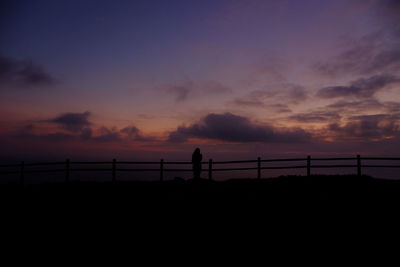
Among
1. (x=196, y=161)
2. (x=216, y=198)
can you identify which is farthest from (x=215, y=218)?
(x=196, y=161)

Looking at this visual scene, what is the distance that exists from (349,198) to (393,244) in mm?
4893

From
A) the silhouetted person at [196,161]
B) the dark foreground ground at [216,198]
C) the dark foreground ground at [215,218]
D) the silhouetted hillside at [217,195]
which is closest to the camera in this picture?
the dark foreground ground at [215,218]

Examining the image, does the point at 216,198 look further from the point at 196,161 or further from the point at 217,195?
the point at 196,161

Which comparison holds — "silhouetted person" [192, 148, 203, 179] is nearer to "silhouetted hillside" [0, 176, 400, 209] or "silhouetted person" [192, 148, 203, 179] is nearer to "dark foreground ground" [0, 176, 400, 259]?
"silhouetted hillside" [0, 176, 400, 209]

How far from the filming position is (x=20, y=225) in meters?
10.5

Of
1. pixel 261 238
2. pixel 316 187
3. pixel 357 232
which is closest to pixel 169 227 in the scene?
pixel 261 238

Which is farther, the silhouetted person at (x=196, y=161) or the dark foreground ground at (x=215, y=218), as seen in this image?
the silhouetted person at (x=196, y=161)

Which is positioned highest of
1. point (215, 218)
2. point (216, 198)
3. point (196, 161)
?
point (196, 161)

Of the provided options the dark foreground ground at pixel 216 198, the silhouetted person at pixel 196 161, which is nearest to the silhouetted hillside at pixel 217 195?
the dark foreground ground at pixel 216 198

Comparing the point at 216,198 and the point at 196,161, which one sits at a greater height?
the point at 196,161

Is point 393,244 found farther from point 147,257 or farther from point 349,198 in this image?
point 147,257

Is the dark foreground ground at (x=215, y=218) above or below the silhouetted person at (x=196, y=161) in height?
below

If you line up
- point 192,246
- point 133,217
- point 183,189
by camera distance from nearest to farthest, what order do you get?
point 192,246, point 133,217, point 183,189

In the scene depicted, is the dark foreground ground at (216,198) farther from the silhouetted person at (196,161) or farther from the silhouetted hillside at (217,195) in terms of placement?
the silhouetted person at (196,161)
